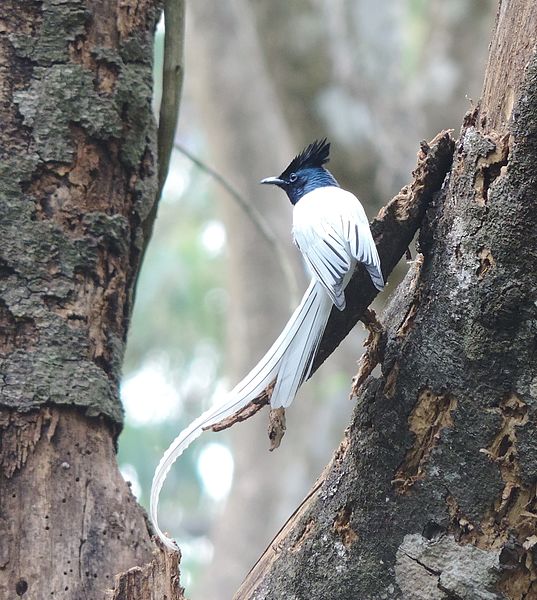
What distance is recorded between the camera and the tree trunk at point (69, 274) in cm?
187

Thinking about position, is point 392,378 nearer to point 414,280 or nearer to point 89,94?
point 414,280

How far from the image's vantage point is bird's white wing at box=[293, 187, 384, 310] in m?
1.75

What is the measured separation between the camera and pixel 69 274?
203 cm

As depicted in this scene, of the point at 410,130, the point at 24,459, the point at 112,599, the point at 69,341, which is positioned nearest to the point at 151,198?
the point at 69,341

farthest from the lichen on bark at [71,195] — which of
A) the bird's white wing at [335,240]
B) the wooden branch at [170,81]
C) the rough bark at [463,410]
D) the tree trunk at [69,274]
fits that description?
the rough bark at [463,410]

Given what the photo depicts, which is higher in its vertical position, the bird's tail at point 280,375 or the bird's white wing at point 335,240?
the bird's white wing at point 335,240

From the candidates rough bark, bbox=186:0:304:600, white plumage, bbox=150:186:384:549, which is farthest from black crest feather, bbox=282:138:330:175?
rough bark, bbox=186:0:304:600

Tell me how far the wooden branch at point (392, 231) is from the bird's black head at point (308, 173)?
633 millimetres

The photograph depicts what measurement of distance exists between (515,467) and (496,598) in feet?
0.74

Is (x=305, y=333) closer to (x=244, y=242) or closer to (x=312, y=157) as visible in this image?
(x=312, y=157)

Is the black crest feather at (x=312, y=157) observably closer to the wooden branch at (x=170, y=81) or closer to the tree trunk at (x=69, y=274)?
the wooden branch at (x=170, y=81)

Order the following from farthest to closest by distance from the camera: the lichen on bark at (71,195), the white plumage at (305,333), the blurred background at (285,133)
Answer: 1. the blurred background at (285,133)
2. the lichen on bark at (71,195)
3. the white plumage at (305,333)

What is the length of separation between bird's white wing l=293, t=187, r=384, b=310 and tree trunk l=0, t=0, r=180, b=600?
413 mm

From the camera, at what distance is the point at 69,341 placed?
2.00 metres
